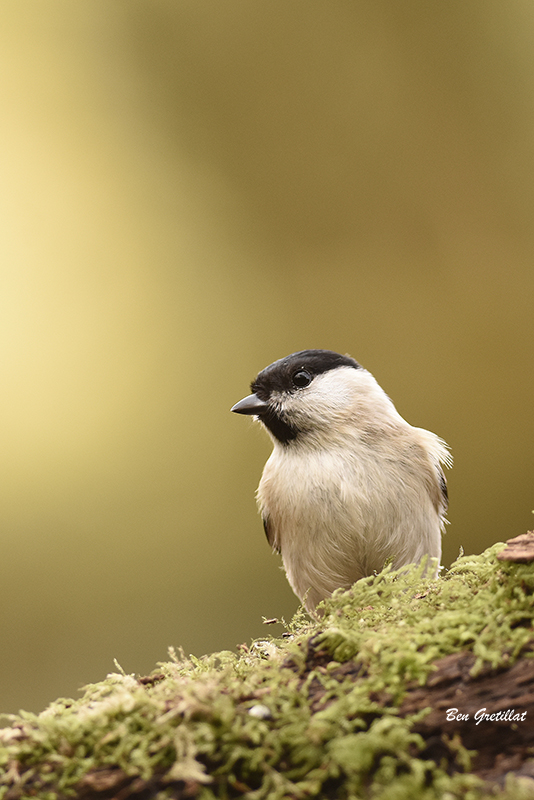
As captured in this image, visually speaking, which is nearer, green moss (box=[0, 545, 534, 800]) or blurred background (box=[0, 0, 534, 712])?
green moss (box=[0, 545, 534, 800])

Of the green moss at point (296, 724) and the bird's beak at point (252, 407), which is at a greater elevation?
the bird's beak at point (252, 407)

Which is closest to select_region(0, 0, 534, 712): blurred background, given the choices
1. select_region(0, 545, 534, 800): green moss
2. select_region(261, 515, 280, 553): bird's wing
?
select_region(261, 515, 280, 553): bird's wing

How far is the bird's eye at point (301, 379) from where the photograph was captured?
1.43 meters

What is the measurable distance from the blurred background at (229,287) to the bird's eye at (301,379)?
1300 mm

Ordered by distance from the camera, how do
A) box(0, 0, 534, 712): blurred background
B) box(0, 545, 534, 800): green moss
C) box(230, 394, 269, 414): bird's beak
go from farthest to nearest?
box(0, 0, 534, 712): blurred background → box(230, 394, 269, 414): bird's beak → box(0, 545, 534, 800): green moss

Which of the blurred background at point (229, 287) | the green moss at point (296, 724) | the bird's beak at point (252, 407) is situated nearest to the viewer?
the green moss at point (296, 724)

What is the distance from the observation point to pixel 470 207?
2732mm

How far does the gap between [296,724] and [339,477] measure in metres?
0.72

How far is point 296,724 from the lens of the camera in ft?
1.81

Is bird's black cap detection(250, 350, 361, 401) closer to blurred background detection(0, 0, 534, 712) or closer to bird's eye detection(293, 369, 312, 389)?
bird's eye detection(293, 369, 312, 389)

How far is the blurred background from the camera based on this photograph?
2678 millimetres

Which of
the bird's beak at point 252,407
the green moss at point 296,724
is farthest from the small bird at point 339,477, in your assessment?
the green moss at point 296,724

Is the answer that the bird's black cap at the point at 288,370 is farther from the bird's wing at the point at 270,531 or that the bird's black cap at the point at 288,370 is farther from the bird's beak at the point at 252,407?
the bird's wing at the point at 270,531

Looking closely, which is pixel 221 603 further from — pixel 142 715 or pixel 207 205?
pixel 142 715
